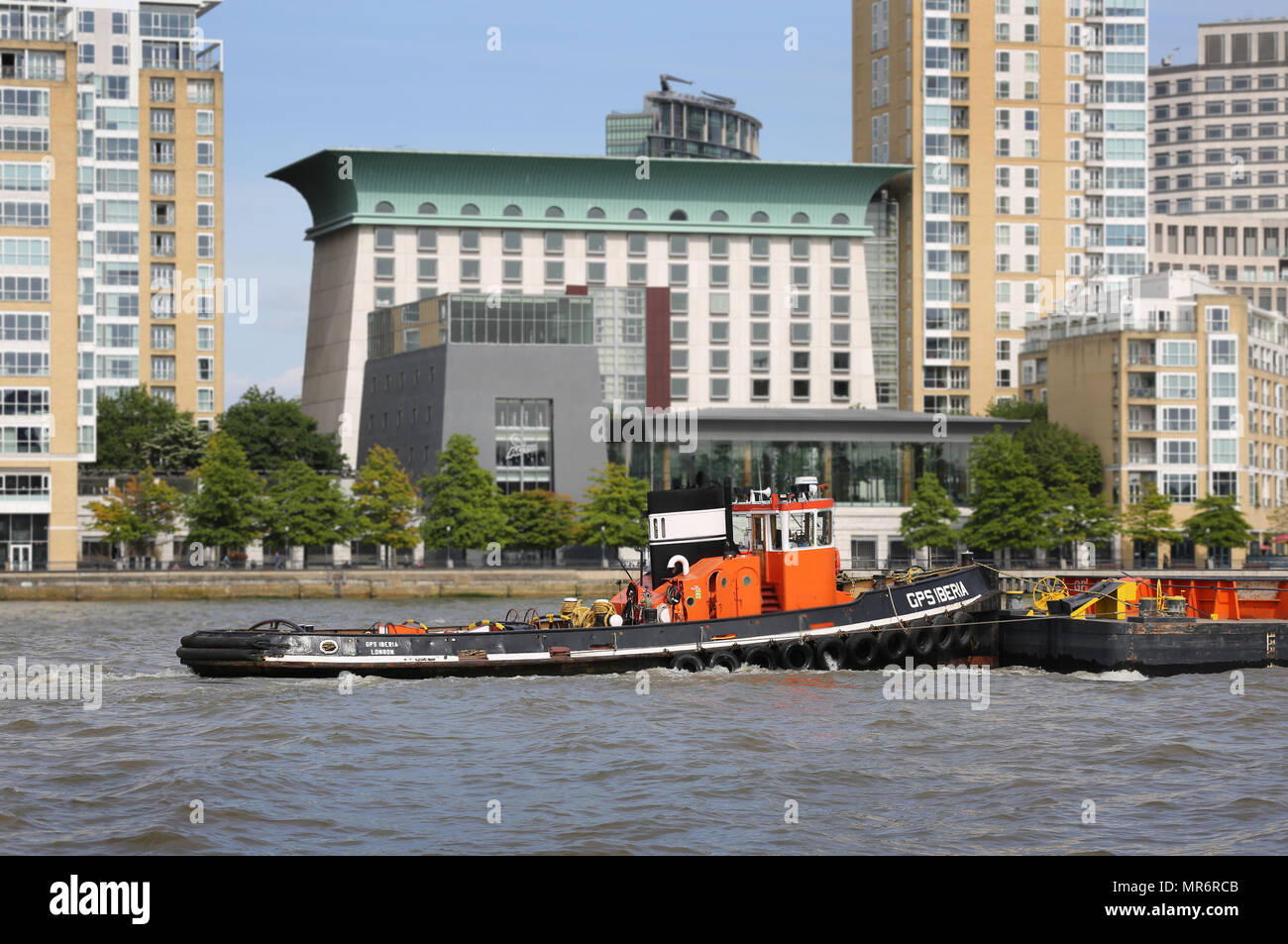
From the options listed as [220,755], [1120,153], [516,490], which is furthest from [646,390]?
[220,755]

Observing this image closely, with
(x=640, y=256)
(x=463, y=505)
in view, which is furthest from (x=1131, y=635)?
(x=640, y=256)

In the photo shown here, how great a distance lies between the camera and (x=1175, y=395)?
10288 cm

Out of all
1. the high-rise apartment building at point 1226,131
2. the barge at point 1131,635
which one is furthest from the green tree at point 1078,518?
the high-rise apartment building at point 1226,131

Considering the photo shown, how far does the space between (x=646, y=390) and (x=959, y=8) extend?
1732 inches

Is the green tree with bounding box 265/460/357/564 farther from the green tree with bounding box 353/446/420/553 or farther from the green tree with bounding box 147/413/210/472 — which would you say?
the green tree with bounding box 147/413/210/472

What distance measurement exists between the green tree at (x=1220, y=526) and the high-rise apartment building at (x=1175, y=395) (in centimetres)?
410

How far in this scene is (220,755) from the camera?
86.1ft

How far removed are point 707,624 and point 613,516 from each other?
184 feet

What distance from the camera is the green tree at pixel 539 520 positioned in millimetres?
92500

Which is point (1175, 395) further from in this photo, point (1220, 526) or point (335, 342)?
point (335, 342)
